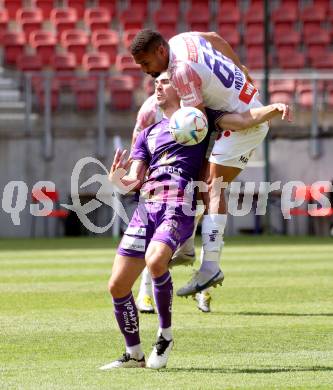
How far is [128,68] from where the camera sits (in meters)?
26.5

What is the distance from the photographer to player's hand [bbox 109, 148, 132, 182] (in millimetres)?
7215

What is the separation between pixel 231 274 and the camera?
1423 cm

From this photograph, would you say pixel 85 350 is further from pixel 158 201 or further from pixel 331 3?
pixel 331 3

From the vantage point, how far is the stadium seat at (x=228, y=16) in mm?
29266

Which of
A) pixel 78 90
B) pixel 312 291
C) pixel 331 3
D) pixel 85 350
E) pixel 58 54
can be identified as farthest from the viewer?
pixel 331 3

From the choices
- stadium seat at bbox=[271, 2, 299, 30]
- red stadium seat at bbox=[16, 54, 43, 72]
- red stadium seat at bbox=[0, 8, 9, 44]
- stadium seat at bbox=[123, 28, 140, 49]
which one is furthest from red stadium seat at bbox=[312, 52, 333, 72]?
red stadium seat at bbox=[0, 8, 9, 44]

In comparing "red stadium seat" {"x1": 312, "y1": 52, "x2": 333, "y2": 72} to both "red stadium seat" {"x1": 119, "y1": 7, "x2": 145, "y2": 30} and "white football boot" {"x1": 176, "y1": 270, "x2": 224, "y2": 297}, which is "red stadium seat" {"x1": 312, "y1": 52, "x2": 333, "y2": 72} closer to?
"red stadium seat" {"x1": 119, "y1": 7, "x2": 145, "y2": 30}

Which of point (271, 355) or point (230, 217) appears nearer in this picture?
point (271, 355)

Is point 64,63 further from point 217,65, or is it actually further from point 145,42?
point 145,42

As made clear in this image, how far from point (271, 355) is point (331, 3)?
23.5 meters

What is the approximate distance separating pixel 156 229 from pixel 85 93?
17.4 m

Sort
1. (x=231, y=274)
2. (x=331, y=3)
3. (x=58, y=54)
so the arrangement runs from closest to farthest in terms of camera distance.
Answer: (x=231, y=274) → (x=58, y=54) → (x=331, y=3)

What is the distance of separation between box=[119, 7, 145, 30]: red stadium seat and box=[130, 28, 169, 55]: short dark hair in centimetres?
2183

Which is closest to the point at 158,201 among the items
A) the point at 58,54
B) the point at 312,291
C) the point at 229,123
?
the point at 229,123
